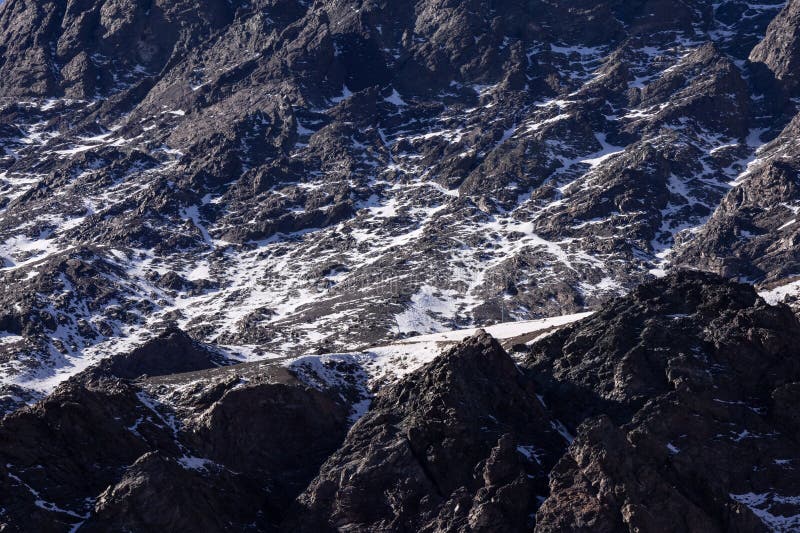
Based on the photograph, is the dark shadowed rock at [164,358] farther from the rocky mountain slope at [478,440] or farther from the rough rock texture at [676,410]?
the rough rock texture at [676,410]

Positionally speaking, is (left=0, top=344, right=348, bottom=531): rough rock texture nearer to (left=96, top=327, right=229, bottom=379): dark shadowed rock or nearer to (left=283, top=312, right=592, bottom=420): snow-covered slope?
(left=283, top=312, right=592, bottom=420): snow-covered slope

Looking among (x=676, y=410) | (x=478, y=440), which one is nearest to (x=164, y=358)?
(x=478, y=440)

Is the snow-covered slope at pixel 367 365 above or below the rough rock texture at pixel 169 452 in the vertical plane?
below

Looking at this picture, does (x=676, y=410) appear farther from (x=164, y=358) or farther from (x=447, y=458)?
(x=164, y=358)

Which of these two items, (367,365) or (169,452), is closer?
(169,452)

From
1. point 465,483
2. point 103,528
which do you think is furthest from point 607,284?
point 103,528

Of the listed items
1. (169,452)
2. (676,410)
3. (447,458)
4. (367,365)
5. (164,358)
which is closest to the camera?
(447,458)

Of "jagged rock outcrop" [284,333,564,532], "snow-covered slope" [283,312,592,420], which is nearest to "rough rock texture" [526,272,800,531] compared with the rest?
"jagged rock outcrop" [284,333,564,532]

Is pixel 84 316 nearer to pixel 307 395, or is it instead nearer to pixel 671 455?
pixel 307 395

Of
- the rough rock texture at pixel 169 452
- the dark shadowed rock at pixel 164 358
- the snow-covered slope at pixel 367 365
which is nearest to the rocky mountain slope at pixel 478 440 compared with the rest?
the rough rock texture at pixel 169 452
